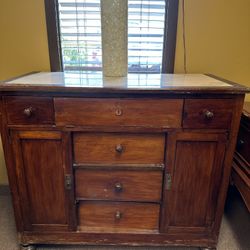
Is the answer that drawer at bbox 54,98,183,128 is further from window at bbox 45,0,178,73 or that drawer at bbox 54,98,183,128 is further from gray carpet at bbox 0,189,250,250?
gray carpet at bbox 0,189,250,250

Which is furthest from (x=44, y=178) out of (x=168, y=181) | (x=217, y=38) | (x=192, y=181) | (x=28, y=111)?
(x=217, y=38)

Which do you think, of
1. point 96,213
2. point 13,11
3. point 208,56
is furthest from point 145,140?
point 13,11

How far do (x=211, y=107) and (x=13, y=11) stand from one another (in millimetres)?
1273

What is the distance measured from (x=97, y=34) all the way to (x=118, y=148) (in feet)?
2.62

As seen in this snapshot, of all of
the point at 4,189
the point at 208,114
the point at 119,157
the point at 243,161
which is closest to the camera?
the point at 208,114

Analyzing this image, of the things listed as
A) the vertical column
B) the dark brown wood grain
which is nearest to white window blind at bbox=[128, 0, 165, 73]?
the vertical column

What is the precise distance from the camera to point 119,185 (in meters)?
1.13

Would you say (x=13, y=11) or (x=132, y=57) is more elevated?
A: (x=13, y=11)

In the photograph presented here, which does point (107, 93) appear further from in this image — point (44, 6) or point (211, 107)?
point (44, 6)

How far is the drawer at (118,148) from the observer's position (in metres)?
1.06

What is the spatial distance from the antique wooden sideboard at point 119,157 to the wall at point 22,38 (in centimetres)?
37

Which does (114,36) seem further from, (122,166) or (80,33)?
(122,166)

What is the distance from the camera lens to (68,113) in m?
1.00

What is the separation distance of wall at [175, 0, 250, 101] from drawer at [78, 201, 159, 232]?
0.88 metres
